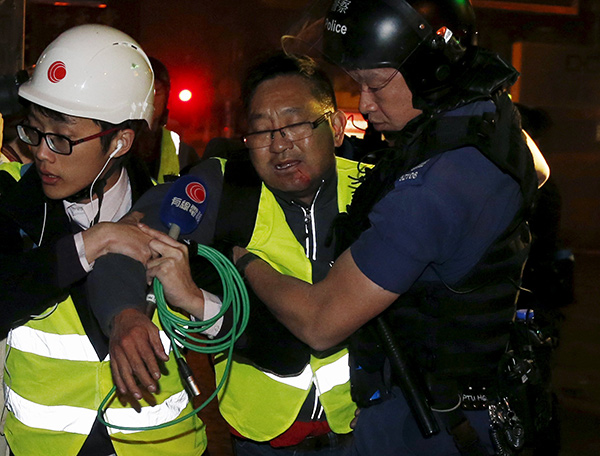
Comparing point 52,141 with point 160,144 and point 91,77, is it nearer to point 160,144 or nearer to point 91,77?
point 91,77

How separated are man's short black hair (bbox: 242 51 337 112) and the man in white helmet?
1.45ft

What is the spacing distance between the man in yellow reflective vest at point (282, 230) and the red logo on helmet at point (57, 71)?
0.45 meters

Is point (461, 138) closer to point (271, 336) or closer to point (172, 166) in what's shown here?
point (271, 336)

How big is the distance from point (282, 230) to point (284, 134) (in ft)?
1.08

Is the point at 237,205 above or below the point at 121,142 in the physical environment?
below

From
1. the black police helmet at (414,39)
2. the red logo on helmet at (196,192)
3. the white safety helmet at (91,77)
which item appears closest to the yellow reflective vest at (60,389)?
the red logo on helmet at (196,192)

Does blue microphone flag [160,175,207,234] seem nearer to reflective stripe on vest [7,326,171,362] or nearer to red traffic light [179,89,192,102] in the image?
reflective stripe on vest [7,326,171,362]

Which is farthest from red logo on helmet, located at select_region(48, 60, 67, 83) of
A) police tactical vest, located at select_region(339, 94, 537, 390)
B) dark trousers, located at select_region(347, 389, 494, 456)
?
dark trousers, located at select_region(347, 389, 494, 456)

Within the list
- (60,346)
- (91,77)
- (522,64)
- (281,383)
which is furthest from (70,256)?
(522,64)

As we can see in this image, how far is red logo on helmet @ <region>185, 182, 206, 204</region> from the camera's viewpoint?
246cm

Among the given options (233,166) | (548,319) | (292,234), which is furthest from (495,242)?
(233,166)

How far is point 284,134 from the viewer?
111 inches

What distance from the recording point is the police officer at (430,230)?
2.05m

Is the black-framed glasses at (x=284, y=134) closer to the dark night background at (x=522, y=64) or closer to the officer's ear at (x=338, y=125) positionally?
the officer's ear at (x=338, y=125)
